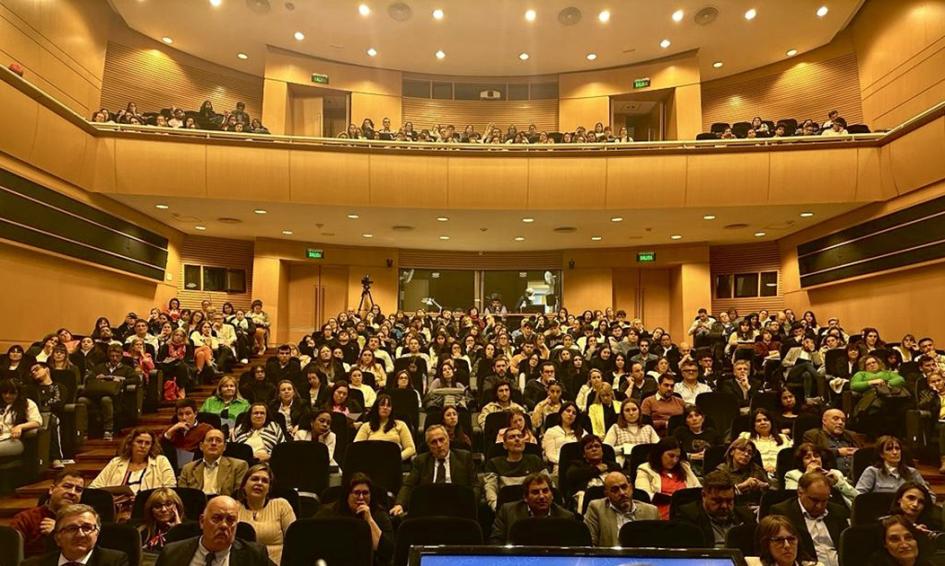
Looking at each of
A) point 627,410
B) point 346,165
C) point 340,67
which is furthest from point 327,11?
point 627,410

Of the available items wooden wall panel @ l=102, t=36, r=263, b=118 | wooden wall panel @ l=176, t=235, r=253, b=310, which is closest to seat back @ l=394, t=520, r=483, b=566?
wooden wall panel @ l=176, t=235, r=253, b=310

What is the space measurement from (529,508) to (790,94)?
13.3 metres

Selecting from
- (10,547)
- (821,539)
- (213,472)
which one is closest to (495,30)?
(213,472)

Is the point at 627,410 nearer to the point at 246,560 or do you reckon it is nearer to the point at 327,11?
the point at 246,560

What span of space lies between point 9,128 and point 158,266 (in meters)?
4.80

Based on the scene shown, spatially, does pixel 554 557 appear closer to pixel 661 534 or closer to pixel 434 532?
pixel 434 532

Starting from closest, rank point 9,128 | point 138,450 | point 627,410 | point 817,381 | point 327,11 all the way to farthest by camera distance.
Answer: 1. point 138,450
2. point 627,410
3. point 817,381
4. point 9,128
5. point 327,11

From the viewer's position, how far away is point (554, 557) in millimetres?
1356

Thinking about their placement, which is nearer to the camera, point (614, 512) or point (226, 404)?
point (614, 512)

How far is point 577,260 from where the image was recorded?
15.6m

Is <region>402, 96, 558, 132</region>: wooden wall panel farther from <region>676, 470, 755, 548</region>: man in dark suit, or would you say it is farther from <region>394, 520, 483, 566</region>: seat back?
<region>394, 520, 483, 566</region>: seat back

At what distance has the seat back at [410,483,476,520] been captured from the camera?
383 cm

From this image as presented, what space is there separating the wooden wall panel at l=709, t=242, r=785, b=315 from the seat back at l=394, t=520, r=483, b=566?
42.2 ft

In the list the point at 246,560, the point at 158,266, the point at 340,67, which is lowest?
the point at 246,560
